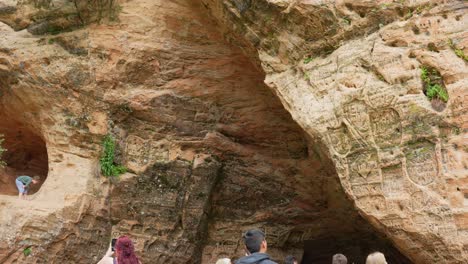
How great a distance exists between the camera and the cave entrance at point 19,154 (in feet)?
33.6

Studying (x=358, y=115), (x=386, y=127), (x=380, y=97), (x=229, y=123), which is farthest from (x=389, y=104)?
(x=229, y=123)

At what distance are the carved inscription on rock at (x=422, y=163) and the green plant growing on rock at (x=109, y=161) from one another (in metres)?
4.65

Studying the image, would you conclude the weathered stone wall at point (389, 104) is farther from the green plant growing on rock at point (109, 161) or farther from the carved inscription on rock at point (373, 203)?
the green plant growing on rock at point (109, 161)

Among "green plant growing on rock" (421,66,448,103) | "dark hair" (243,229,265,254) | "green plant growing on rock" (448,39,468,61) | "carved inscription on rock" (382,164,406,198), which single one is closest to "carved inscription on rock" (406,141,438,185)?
"carved inscription on rock" (382,164,406,198)

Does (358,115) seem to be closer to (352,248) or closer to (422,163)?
(422,163)

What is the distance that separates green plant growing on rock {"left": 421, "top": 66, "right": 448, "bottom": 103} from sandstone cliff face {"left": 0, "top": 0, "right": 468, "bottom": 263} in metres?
0.07

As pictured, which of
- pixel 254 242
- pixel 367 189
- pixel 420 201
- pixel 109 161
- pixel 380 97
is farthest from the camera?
pixel 109 161

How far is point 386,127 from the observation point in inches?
272

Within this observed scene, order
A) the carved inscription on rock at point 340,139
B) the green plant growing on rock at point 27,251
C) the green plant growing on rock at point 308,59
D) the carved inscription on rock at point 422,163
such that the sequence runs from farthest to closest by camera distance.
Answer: the green plant growing on rock at point 27,251 < the green plant growing on rock at point 308,59 < the carved inscription on rock at point 340,139 < the carved inscription on rock at point 422,163

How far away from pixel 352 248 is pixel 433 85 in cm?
531

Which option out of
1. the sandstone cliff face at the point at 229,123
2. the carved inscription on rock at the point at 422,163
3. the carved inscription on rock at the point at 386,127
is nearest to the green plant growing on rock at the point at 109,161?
the sandstone cliff face at the point at 229,123

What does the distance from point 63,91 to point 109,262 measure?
5.17 metres

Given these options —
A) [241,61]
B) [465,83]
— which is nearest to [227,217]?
[241,61]

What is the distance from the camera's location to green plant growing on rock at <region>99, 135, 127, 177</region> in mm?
9078
